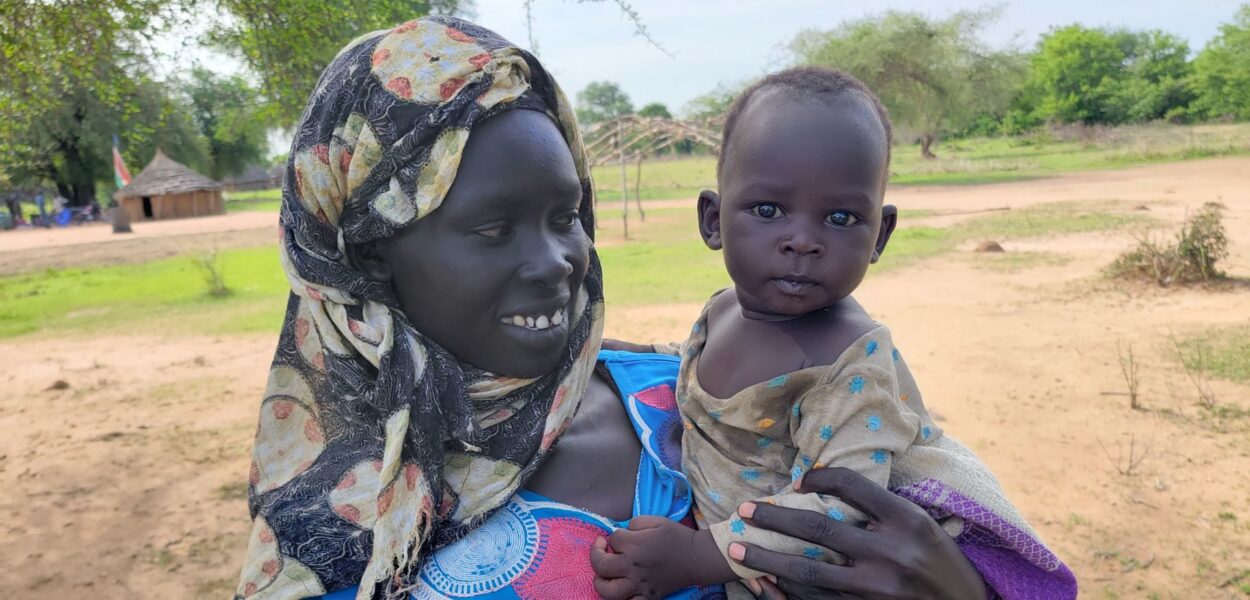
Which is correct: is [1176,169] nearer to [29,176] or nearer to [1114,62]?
[1114,62]

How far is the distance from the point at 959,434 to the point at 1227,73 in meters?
40.2

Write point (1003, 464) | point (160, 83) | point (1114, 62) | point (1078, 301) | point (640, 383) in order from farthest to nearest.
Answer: point (1114, 62) < point (1078, 301) < point (160, 83) < point (1003, 464) < point (640, 383)

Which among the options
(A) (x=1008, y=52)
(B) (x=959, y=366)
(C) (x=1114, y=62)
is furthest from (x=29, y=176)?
(C) (x=1114, y=62)

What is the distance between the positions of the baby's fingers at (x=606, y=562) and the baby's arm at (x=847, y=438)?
0.18 metres

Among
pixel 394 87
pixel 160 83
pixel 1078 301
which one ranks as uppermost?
pixel 160 83

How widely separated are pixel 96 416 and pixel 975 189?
2209 centimetres

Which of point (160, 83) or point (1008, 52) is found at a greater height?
point (1008, 52)

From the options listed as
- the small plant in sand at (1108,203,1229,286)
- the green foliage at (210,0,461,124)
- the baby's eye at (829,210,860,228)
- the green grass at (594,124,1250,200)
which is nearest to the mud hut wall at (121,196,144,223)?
the green grass at (594,124,1250,200)

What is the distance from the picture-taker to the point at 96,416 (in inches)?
273

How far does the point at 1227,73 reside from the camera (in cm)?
3597

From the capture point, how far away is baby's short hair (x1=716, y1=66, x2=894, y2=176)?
164 centimetres

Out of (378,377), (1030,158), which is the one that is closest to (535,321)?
(378,377)

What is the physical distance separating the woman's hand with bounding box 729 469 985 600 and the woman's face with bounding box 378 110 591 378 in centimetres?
55

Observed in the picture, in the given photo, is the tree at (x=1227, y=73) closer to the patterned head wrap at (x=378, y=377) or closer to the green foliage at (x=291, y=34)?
the green foliage at (x=291, y=34)
